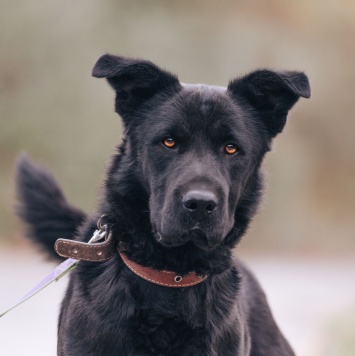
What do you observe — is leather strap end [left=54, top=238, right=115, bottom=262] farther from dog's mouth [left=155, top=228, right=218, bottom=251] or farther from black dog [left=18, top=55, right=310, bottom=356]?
dog's mouth [left=155, top=228, right=218, bottom=251]

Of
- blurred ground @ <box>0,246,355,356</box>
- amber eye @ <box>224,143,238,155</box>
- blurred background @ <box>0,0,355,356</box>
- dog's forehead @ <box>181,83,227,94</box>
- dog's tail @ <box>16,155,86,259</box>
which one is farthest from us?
blurred background @ <box>0,0,355,356</box>

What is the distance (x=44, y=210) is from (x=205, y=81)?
755 centimetres

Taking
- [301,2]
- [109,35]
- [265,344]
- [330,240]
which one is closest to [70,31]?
[109,35]

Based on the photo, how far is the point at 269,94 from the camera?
4207mm

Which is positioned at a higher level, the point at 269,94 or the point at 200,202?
the point at 269,94

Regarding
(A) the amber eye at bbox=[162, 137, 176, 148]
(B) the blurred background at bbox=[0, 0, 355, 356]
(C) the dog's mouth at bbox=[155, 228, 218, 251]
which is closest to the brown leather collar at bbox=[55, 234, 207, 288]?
(C) the dog's mouth at bbox=[155, 228, 218, 251]

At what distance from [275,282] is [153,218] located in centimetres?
622

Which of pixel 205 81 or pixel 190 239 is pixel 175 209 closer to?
pixel 190 239

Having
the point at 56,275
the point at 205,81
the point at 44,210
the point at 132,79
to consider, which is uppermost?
the point at 132,79

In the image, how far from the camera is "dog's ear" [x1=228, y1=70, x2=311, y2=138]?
13.4 ft

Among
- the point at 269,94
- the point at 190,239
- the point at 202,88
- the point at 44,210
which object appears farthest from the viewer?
the point at 44,210

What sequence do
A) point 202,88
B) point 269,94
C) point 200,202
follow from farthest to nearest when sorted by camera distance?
point 269,94
point 202,88
point 200,202

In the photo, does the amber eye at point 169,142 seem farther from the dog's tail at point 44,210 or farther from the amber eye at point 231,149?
the dog's tail at point 44,210

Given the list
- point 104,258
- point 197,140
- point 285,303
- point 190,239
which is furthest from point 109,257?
point 285,303
